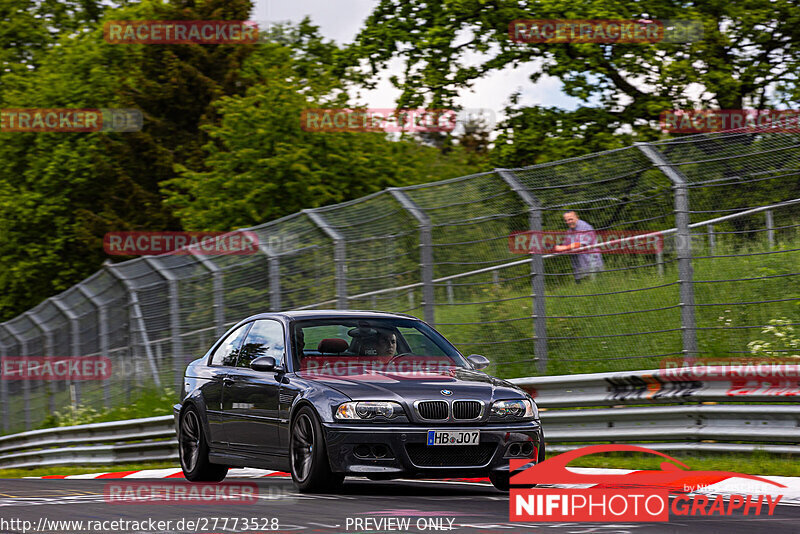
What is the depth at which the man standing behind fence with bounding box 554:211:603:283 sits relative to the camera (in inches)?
470

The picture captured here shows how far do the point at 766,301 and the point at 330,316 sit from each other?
11.5 ft

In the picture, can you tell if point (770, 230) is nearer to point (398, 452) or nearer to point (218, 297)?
point (398, 452)

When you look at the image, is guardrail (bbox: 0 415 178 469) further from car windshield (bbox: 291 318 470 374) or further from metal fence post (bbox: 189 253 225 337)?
car windshield (bbox: 291 318 470 374)

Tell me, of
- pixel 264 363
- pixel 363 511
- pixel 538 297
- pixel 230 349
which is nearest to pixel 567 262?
pixel 538 297

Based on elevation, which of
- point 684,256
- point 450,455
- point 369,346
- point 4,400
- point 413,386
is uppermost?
point 684,256

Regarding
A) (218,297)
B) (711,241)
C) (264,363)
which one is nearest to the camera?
(264,363)

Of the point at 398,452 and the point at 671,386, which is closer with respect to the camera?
the point at 398,452

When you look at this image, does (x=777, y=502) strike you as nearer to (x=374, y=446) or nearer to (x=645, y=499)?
(x=645, y=499)

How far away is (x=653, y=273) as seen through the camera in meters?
11.4

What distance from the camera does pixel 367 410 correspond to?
8.98 meters

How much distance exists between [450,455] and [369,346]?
1599 millimetres

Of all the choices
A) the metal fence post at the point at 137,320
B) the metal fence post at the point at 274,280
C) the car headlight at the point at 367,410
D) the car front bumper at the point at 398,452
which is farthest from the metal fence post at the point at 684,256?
the metal fence post at the point at 137,320

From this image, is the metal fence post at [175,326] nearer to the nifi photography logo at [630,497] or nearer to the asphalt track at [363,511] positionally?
the asphalt track at [363,511]

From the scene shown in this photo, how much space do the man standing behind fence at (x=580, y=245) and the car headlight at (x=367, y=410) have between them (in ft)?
11.6
